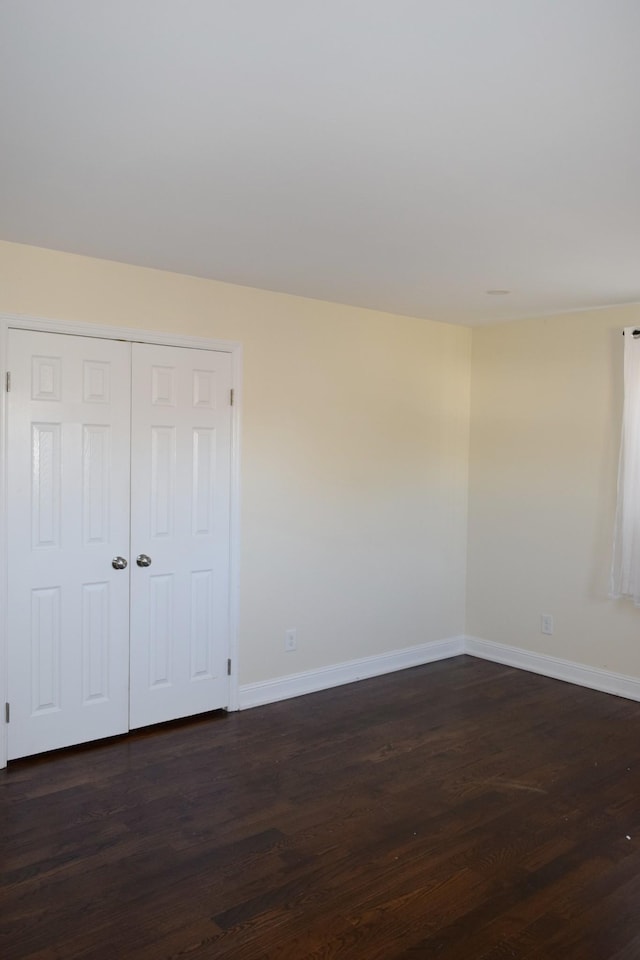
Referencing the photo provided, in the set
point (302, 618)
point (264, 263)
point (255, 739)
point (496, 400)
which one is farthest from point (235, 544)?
point (496, 400)

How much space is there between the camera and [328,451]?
461 cm

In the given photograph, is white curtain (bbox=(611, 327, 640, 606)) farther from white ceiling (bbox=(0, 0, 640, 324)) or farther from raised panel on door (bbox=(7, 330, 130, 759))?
raised panel on door (bbox=(7, 330, 130, 759))

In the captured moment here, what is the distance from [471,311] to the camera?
15.6ft

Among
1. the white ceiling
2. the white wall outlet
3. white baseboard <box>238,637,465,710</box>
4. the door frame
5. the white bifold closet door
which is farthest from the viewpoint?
the white wall outlet

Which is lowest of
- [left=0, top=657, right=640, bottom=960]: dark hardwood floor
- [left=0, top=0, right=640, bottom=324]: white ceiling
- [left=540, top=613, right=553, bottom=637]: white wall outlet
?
[left=0, top=657, right=640, bottom=960]: dark hardwood floor

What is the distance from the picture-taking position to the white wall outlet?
4957 millimetres

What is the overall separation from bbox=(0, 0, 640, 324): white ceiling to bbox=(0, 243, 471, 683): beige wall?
29 cm

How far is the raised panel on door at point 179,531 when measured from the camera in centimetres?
383

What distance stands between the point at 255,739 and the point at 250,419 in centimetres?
175

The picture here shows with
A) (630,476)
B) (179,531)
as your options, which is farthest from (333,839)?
(630,476)

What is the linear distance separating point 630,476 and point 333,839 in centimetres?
277

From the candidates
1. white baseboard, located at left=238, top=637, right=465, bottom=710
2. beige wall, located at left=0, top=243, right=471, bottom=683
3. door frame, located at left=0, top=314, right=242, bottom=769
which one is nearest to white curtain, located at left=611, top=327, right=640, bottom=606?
beige wall, located at left=0, top=243, right=471, bottom=683

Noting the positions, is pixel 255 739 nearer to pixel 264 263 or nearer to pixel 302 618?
pixel 302 618

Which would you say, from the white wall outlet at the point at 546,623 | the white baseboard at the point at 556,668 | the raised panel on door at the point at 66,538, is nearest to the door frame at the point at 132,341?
the raised panel on door at the point at 66,538
